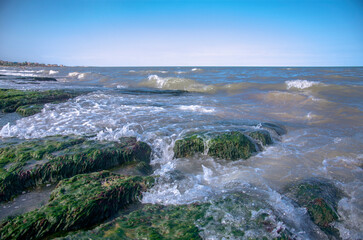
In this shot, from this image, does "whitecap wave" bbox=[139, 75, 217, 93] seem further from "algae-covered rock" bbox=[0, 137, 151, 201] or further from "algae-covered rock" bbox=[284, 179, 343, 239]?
"algae-covered rock" bbox=[284, 179, 343, 239]

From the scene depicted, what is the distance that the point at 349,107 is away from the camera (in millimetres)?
8648

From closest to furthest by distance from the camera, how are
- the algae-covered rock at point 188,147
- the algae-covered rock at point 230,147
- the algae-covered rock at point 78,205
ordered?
the algae-covered rock at point 78,205
the algae-covered rock at point 230,147
the algae-covered rock at point 188,147

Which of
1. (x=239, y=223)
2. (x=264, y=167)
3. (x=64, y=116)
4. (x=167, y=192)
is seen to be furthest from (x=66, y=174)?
(x=64, y=116)

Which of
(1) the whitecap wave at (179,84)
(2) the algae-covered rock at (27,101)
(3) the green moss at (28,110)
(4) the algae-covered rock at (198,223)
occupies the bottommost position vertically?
(4) the algae-covered rock at (198,223)

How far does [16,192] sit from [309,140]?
623 centimetres

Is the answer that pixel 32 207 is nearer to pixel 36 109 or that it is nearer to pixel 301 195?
pixel 301 195

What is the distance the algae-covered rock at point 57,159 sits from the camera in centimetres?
301

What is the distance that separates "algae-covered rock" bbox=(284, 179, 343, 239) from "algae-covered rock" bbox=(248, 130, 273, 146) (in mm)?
1672

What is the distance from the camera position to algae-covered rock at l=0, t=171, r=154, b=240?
207 cm

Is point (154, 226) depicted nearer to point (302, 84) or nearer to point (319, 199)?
point (319, 199)

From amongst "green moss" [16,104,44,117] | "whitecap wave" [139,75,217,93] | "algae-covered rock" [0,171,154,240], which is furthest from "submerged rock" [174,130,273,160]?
"whitecap wave" [139,75,217,93]

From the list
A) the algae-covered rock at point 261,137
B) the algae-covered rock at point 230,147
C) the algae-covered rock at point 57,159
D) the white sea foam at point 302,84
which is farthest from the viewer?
the white sea foam at point 302,84

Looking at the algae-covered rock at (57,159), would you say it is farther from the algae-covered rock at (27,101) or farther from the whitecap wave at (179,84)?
the whitecap wave at (179,84)

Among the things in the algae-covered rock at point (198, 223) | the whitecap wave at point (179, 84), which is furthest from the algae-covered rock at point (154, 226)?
the whitecap wave at point (179, 84)
